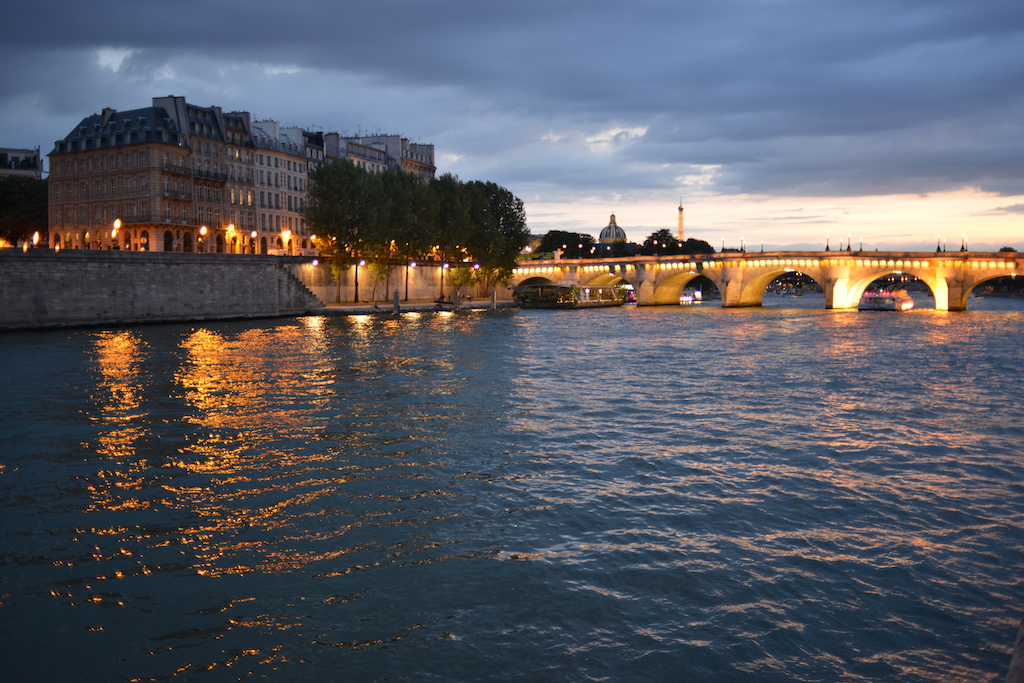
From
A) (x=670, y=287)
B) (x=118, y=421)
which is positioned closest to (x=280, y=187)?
(x=670, y=287)

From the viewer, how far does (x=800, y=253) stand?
3386 inches

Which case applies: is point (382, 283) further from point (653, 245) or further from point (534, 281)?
point (653, 245)

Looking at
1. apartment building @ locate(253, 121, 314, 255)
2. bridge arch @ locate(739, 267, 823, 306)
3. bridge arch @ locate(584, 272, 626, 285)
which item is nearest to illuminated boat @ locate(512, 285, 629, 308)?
bridge arch @ locate(584, 272, 626, 285)

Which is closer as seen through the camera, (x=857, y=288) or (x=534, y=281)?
(x=857, y=288)

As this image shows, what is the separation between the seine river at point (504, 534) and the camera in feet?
23.4

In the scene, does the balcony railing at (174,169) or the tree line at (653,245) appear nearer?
the balcony railing at (174,169)

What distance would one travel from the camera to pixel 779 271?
92.1 meters

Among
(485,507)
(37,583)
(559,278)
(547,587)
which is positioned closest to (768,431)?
(485,507)

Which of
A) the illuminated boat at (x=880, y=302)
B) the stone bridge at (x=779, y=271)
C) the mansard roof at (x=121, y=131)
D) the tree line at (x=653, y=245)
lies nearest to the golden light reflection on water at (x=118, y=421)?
the mansard roof at (x=121, y=131)

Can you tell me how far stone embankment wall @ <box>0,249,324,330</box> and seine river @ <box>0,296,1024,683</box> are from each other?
23014 mm

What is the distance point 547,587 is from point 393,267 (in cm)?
7146

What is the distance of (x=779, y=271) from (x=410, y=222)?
43.9m

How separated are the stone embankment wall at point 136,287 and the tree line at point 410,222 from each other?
627 cm

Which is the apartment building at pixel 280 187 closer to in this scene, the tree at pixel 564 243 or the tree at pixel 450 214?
the tree at pixel 450 214
